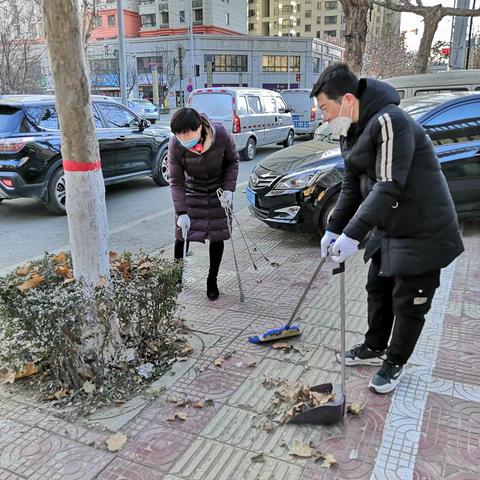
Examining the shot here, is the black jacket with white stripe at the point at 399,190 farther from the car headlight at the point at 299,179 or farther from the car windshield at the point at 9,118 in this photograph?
the car windshield at the point at 9,118

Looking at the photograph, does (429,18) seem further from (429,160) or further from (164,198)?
(429,160)

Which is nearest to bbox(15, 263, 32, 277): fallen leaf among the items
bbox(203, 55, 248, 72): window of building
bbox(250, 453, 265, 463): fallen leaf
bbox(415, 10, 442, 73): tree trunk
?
bbox(250, 453, 265, 463): fallen leaf

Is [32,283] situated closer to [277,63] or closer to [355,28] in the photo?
[355,28]

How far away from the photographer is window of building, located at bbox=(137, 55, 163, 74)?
5866 centimetres

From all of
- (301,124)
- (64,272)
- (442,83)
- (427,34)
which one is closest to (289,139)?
(301,124)

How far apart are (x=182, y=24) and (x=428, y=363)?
219ft

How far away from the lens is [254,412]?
290cm

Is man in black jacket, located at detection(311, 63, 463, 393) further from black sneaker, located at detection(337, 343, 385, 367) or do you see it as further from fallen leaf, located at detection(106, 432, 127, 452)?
fallen leaf, located at detection(106, 432, 127, 452)

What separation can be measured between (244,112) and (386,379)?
11634 mm

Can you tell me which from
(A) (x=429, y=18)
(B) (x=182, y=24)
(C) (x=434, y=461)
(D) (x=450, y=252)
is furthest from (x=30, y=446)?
(B) (x=182, y=24)

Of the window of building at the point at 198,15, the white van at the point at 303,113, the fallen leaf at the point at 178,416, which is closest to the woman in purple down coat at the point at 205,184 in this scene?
the fallen leaf at the point at 178,416

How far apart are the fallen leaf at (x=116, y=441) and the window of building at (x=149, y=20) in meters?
70.1

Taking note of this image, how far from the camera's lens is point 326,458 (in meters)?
2.49

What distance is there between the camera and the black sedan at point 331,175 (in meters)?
5.93
